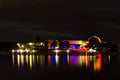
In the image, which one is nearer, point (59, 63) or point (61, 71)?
point (61, 71)

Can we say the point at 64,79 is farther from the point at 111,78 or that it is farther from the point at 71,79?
the point at 111,78

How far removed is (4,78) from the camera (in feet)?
124

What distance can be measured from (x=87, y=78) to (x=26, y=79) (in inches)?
216

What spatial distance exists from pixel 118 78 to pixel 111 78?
0.78 m

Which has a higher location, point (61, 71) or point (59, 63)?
point (61, 71)

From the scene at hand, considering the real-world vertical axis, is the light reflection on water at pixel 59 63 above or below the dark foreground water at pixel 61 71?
below

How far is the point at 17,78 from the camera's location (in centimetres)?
3775

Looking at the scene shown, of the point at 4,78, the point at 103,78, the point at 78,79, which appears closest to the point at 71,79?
the point at 78,79

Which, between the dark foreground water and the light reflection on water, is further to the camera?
the light reflection on water

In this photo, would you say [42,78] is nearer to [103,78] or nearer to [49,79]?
[49,79]

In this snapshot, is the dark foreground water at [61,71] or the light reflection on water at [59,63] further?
the light reflection on water at [59,63]

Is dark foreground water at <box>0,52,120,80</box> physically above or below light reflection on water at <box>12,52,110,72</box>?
above

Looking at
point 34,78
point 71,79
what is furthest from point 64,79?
point 34,78

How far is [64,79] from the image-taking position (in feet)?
120
